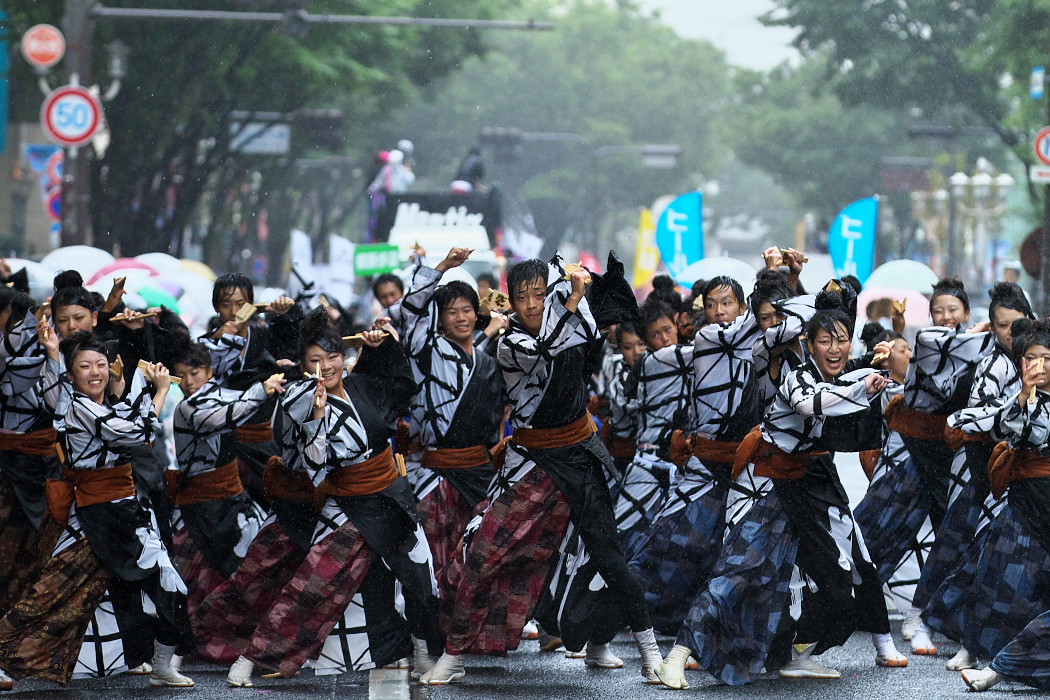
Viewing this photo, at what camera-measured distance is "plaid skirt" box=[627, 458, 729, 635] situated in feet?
24.8

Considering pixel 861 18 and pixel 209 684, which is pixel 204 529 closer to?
pixel 209 684

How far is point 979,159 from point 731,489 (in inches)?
1418

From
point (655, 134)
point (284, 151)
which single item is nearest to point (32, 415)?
point (284, 151)

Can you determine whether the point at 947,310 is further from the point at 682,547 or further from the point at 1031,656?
the point at 1031,656

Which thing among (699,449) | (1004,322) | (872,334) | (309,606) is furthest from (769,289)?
(309,606)

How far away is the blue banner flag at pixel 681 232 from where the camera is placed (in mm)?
15047

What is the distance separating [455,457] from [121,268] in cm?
533

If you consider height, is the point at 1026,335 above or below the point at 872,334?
above

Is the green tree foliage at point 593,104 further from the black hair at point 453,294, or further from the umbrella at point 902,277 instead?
the black hair at point 453,294


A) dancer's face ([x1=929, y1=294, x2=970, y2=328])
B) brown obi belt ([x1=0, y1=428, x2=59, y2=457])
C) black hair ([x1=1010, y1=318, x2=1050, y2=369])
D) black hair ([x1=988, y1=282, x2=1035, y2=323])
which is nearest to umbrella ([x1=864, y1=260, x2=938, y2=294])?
dancer's face ([x1=929, y1=294, x2=970, y2=328])

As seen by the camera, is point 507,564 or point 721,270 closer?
point 507,564

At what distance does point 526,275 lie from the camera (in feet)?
22.5

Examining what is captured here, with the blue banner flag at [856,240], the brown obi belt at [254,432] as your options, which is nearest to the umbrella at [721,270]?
the blue banner flag at [856,240]

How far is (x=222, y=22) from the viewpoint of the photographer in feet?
78.1
